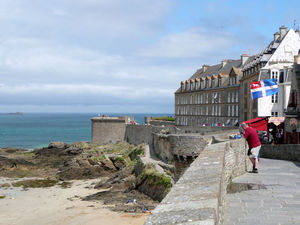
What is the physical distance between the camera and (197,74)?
66.1 m

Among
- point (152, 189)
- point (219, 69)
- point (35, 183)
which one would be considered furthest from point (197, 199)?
point (219, 69)

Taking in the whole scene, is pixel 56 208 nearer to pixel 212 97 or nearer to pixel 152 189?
pixel 152 189

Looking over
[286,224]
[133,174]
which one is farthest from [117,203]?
[286,224]

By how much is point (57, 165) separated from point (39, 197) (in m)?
16.6

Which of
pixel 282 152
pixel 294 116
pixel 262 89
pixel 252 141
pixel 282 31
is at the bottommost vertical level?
pixel 282 152

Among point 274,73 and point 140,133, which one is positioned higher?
point 274,73

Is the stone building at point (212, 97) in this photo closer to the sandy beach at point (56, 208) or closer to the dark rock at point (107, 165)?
the dark rock at point (107, 165)

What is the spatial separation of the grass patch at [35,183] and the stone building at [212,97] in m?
23.5

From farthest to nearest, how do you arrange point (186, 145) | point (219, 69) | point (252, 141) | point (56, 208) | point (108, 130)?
point (219, 69) < point (108, 130) < point (186, 145) < point (56, 208) < point (252, 141)

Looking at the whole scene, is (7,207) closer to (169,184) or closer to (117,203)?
(117,203)

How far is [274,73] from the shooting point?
34.6m

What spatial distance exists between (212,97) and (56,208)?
117ft

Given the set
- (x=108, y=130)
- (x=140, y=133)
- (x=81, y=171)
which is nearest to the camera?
(x=81, y=171)

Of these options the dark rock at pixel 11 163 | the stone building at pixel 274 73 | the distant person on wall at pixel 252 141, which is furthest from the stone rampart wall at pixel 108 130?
the distant person on wall at pixel 252 141
